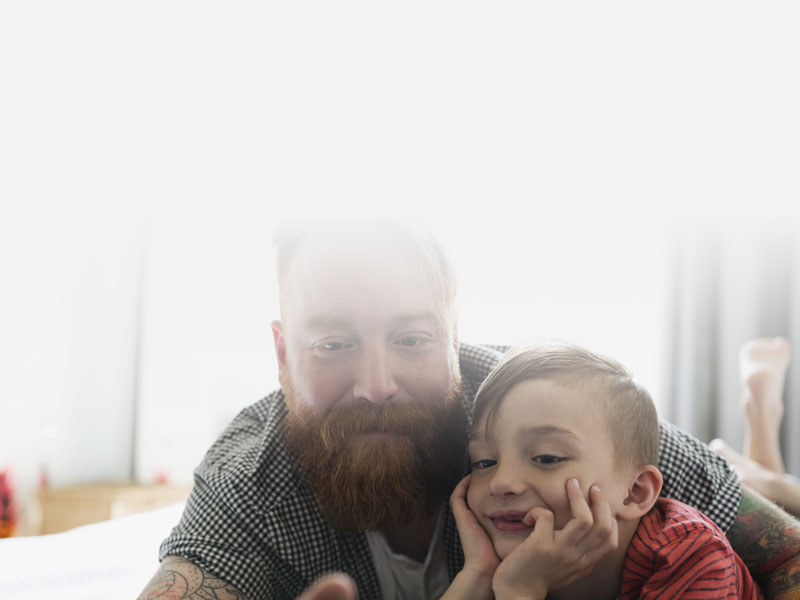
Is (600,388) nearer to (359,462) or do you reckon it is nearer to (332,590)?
(359,462)

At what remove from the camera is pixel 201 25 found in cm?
334

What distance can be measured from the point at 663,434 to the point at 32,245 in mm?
2987

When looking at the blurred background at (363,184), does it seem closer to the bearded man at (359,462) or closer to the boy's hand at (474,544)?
the bearded man at (359,462)

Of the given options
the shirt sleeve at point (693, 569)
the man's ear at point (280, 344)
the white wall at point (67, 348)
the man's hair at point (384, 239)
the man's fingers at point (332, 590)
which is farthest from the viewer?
the white wall at point (67, 348)

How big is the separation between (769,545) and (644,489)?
375 mm

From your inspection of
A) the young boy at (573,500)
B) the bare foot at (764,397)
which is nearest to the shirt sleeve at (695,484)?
the young boy at (573,500)

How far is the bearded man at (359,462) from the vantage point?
1.33 m

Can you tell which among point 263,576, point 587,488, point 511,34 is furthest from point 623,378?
point 511,34

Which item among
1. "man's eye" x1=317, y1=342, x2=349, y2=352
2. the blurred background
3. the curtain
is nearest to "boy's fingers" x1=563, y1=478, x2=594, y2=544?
"man's eye" x1=317, y1=342, x2=349, y2=352

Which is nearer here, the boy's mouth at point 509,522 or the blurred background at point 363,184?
the boy's mouth at point 509,522

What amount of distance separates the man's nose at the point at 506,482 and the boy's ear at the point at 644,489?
0.63 feet

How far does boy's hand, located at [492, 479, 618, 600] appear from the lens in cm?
113

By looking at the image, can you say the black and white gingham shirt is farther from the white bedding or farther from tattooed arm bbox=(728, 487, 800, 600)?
the white bedding

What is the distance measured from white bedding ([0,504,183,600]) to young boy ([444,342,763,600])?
→ 2.52 ft
